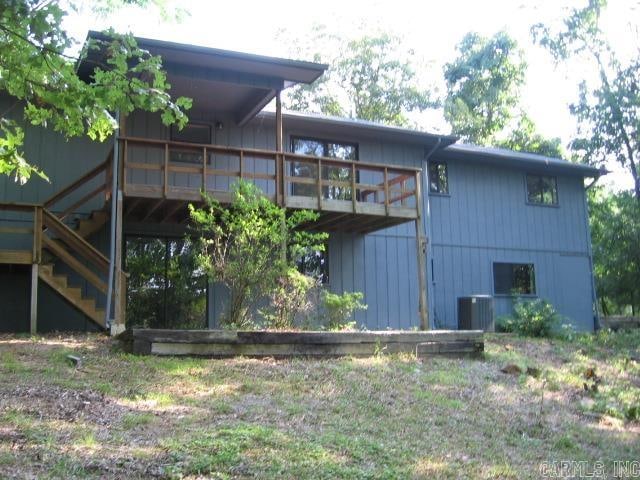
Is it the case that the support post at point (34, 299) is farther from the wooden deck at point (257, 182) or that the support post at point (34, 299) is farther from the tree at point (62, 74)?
the tree at point (62, 74)

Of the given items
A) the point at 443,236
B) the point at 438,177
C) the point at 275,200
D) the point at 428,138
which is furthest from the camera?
the point at 438,177

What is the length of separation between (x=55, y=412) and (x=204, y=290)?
8.11 meters

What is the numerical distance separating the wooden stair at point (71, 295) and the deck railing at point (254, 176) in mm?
1927

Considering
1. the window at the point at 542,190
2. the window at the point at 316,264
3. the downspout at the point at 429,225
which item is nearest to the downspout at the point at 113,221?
the window at the point at 316,264

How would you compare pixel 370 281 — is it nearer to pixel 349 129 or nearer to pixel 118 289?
pixel 349 129

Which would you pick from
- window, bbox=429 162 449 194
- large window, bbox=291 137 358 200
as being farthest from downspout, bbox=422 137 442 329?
large window, bbox=291 137 358 200

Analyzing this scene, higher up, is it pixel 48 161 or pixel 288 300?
pixel 48 161

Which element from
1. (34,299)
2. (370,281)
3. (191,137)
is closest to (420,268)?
(370,281)

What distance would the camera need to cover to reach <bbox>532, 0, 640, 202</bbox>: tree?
78.3 feet

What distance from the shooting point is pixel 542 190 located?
19.5m

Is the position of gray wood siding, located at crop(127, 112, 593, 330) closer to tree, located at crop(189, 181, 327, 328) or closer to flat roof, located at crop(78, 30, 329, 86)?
flat roof, located at crop(78, 30, 329, 86)

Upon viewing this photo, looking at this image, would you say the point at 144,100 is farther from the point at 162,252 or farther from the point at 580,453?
the point at 162,252

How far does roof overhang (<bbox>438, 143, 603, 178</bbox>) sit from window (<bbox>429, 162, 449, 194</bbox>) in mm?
282

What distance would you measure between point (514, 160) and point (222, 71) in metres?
9.80
